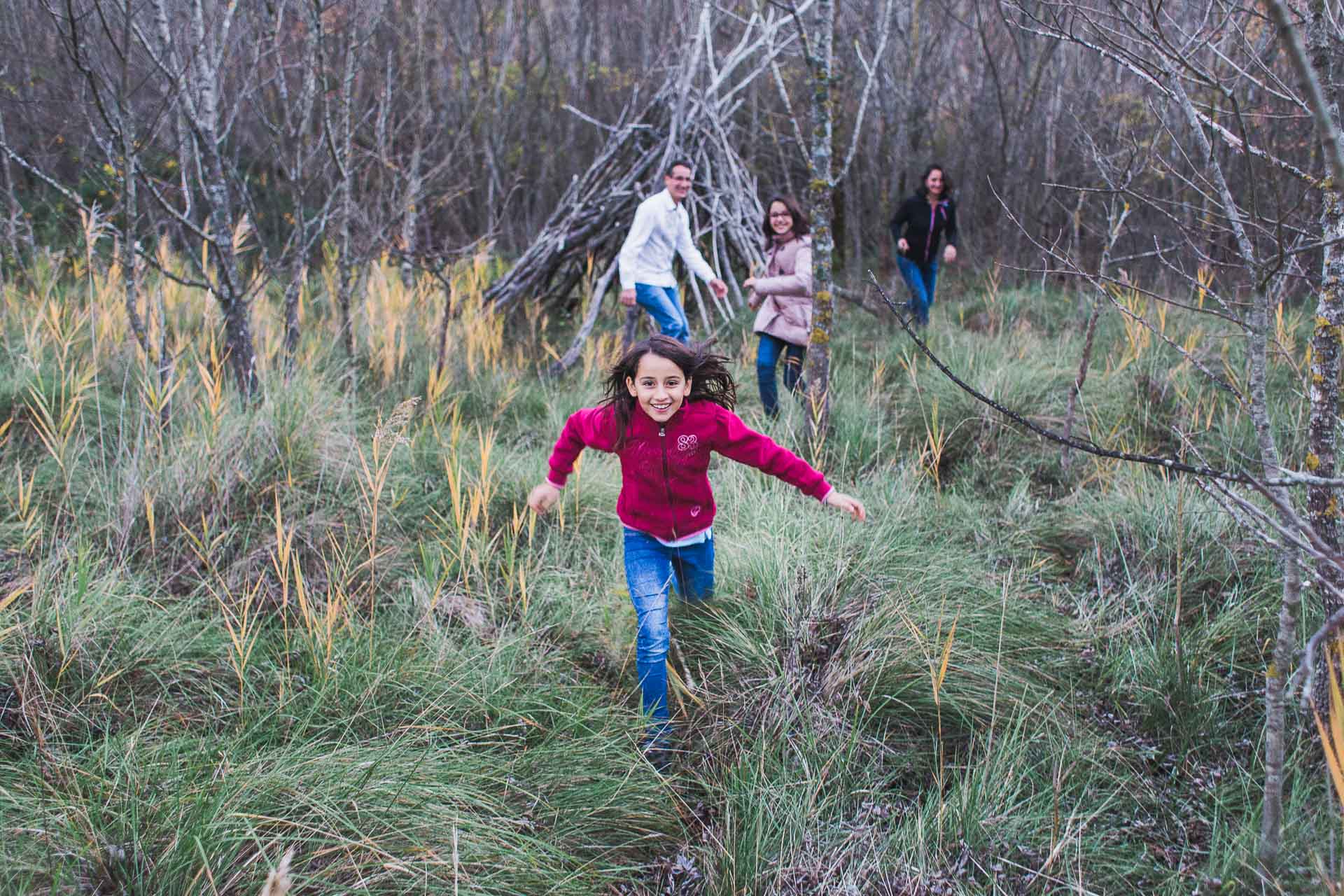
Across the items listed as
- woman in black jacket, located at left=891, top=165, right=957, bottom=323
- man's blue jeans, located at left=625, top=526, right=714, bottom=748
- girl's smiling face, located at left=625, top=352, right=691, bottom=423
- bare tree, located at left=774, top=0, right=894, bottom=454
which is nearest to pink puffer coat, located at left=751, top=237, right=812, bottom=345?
bare tree, located at left=774, top=0, right=894, bottom=454

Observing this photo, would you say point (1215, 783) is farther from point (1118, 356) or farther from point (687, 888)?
point (1118, 356)

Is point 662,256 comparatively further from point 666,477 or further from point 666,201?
point 666,477

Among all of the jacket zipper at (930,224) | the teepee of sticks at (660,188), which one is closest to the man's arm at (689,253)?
the teepee of sticks at (660,188)

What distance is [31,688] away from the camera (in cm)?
224

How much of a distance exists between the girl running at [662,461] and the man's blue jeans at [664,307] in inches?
119

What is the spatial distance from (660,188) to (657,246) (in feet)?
5.27

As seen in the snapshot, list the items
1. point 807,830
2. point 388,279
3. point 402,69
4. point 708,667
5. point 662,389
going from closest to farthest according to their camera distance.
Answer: point 807,830 → point 662,389 → point 708,667 → point 388,279 → point 402,69

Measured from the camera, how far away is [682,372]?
2.39 meters

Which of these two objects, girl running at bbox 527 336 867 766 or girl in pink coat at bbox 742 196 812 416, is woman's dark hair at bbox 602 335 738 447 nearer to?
girl running at bbox 527 336 867 766

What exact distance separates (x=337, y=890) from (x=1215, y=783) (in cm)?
203

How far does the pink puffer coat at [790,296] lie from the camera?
4.83 meters

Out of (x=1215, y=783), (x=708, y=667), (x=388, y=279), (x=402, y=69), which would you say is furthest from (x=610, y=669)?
(x=402, y=69)

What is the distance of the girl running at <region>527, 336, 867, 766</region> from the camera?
7.84ft

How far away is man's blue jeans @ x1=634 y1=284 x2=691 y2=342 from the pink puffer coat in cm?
73
